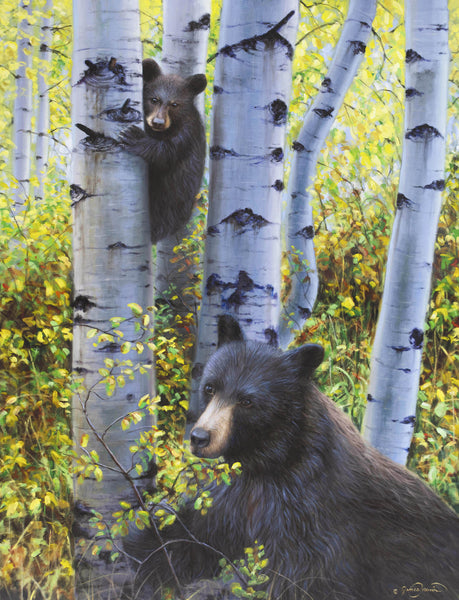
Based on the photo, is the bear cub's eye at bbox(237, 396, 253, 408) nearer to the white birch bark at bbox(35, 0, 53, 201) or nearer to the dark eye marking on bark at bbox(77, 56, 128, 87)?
the dark eye marking on bark at bbox(77, 56, 128, 87)

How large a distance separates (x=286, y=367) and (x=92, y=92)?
5.35 ft

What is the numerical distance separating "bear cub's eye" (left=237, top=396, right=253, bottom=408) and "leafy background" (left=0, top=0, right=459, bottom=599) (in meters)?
0.35

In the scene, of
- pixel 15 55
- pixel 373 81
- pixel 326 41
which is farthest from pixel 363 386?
pixel 15 55

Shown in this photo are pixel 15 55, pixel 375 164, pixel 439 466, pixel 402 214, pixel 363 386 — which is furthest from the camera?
pixel 15 55

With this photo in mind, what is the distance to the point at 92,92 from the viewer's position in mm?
2832

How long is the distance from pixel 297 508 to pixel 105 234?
1.61m

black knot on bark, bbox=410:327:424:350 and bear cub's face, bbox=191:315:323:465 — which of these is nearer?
bear cub's face, bbox=191:315:323:465

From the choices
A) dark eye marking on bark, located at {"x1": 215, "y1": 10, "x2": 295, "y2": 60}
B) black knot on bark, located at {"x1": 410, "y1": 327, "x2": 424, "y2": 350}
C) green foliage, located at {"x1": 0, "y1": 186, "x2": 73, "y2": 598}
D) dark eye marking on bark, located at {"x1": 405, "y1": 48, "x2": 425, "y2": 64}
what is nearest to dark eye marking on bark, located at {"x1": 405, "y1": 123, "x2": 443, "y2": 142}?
dark eye marking on bark, located at {"x1": 405, "y1": 48, "x2": 425, "y2": 64}

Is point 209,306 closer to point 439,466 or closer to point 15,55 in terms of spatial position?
point 439,466

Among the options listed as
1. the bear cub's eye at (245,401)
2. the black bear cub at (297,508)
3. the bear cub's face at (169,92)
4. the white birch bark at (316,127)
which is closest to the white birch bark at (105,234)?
the black bear cub at (297,508)

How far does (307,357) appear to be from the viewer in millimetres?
2689
